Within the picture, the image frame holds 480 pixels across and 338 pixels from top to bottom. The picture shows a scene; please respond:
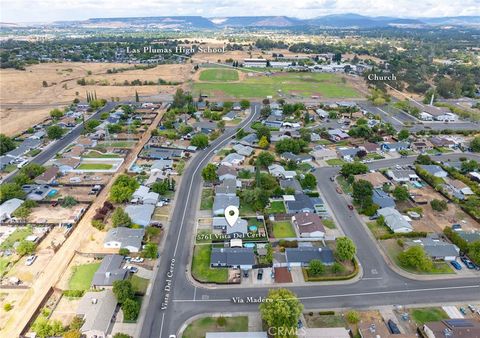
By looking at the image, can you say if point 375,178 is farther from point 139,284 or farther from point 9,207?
point 9,207

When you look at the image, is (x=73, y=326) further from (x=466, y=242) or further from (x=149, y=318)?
(x=466, y=242)

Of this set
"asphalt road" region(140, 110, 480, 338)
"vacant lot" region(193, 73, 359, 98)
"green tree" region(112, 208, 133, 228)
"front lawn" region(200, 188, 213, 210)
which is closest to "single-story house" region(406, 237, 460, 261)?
"asphalt road" region(140, 110, 480, 338)

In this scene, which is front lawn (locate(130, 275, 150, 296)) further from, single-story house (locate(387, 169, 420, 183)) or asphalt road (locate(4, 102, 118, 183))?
single-story house (locate(387, 169, 420, 183))

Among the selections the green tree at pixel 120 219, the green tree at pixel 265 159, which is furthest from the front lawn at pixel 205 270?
the green tree at pixel 265 159

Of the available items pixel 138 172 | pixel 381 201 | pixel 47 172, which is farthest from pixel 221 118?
pixel 381 201

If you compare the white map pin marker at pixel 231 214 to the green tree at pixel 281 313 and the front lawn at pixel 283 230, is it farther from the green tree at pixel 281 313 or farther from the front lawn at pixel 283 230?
the green tree at pixel 281 313

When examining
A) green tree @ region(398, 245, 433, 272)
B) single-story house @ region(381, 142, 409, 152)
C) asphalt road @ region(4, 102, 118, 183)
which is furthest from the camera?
single-story house @ region(381, 142, 409, 152)
